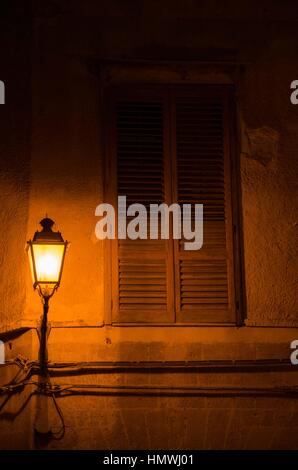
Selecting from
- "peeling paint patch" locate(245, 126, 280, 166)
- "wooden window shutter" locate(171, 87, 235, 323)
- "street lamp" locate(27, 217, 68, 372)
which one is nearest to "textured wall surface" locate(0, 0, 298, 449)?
"peeling paint patch" locate(245, 126, 280, 166)

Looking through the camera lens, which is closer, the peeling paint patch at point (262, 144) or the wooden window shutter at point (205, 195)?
the wooden window shutter at point (205, 195)

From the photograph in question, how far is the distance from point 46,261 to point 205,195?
1795 mm

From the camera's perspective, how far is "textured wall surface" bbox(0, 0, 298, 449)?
227 inches

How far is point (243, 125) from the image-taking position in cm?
640

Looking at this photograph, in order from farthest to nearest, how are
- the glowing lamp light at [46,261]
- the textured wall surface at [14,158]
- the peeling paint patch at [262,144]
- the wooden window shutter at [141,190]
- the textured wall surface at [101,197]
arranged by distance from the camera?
the peeling paint patch at [262,144] → the wooden window shutter at [141,190] → the textured wall surface at [14,158] → the textured wall surface at [101,197] → the glowing lamp light at [46,261]

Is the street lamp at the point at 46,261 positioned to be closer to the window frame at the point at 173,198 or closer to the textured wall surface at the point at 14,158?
the textured wall surface at the point at 14,158

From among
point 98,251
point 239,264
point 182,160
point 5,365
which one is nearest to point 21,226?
point 98,251

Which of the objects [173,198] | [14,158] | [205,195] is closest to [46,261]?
[14,158]

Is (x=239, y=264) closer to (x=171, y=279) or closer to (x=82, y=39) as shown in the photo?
(x=171, y=279)

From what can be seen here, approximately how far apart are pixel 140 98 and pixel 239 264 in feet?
6.35

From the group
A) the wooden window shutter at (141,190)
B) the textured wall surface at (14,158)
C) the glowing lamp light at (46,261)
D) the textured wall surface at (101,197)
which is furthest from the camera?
the wooden window shutter at (141,190)

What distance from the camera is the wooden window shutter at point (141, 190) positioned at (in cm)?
606

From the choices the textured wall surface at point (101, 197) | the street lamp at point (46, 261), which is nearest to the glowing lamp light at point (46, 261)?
the street lamp at point (46, 261)

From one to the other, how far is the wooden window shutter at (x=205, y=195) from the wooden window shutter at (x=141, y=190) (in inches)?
4.6
